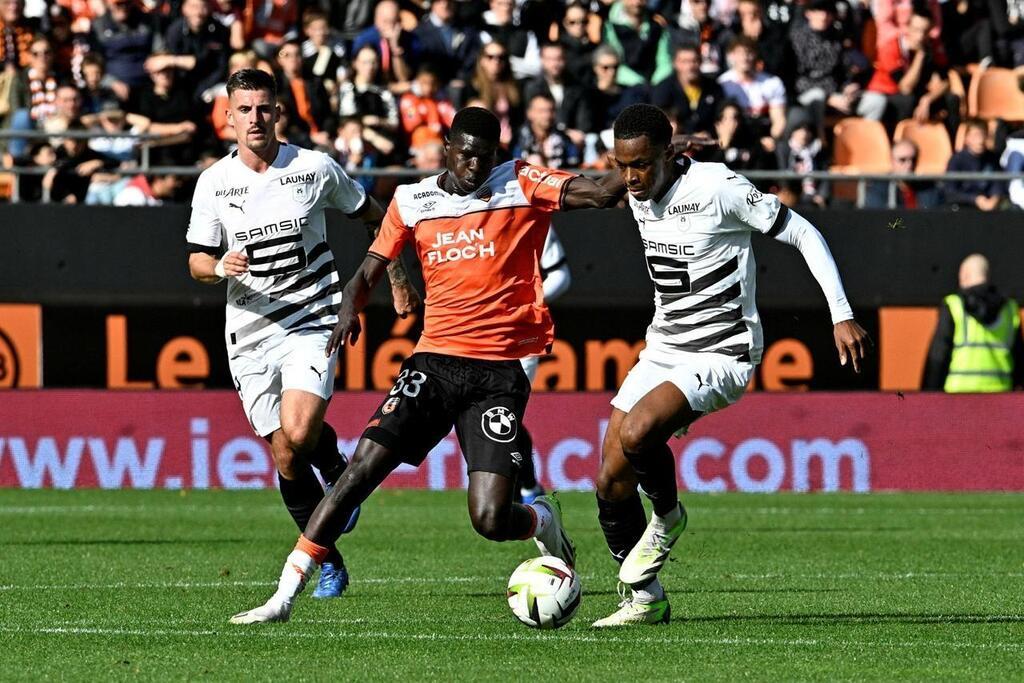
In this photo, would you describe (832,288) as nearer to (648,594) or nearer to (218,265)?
(648,594)

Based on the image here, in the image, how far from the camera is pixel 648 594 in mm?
8250

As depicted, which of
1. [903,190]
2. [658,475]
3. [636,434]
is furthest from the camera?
[903,190]

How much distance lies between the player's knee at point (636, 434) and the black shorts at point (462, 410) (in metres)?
0.47

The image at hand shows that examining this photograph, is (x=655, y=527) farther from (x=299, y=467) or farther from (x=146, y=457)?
(x=146, y=457)

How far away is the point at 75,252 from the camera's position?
17016mm

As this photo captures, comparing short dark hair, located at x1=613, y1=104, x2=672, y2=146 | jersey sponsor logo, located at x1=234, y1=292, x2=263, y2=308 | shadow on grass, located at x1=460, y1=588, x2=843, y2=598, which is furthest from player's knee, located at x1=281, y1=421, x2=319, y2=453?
short dark hair, located at x1=613, y1=104, x2=672, y2=146

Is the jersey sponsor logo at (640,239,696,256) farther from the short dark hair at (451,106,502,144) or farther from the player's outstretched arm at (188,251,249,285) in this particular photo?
the player's outstretched arm at (188,251,249,285)

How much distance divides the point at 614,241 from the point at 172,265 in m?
4.05

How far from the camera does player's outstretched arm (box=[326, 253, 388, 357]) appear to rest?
784cm

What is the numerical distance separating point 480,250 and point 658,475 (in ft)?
4.21

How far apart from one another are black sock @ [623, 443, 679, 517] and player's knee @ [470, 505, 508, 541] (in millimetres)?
698

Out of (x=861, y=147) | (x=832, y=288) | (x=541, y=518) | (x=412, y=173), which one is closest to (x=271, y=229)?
(x=541, y=518)

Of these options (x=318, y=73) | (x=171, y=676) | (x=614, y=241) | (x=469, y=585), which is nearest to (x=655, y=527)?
(x=469, y=585)

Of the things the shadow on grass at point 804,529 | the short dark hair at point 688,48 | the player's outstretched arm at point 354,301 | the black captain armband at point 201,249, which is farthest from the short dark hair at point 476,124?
the short dark hair at point 688,48
